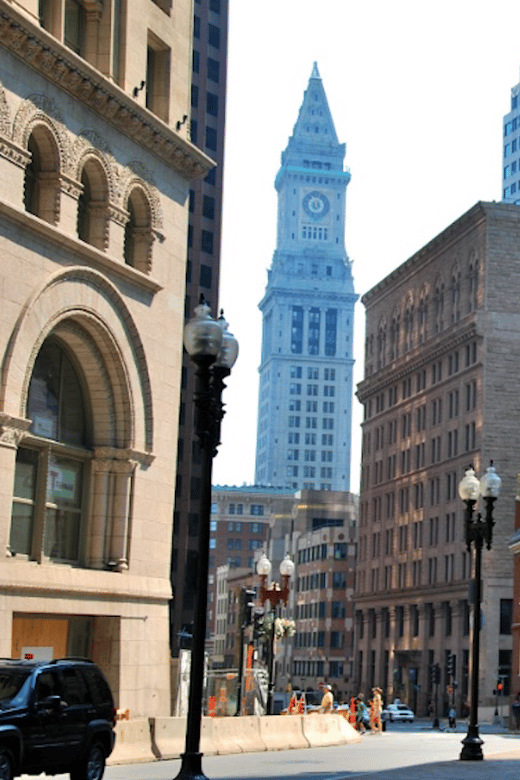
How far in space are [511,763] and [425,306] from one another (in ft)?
350

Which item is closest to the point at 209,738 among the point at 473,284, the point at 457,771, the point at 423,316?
the point at 457,771

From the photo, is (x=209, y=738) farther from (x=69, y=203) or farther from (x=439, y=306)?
(x=439, y=306)

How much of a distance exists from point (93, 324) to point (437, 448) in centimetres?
9706

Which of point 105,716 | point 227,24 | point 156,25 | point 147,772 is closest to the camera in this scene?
point 105,716

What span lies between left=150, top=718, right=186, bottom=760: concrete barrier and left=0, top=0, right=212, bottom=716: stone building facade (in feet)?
11.5

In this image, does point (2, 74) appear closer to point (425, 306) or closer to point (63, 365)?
point (63, 365)

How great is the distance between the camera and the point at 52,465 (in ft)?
118

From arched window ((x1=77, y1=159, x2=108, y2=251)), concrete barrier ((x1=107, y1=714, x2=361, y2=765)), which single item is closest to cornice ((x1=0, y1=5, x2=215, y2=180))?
arched window ((x1=77, y1=159, x2=108, y2=251))

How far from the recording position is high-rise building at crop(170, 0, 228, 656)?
117 metres

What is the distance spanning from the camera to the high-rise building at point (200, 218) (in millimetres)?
116750

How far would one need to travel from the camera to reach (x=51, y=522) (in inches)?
1411

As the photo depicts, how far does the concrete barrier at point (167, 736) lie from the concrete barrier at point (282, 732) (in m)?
5.39

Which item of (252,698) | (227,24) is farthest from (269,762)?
(227,24)

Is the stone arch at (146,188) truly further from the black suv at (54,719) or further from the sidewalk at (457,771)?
the black suv at (54,719)
